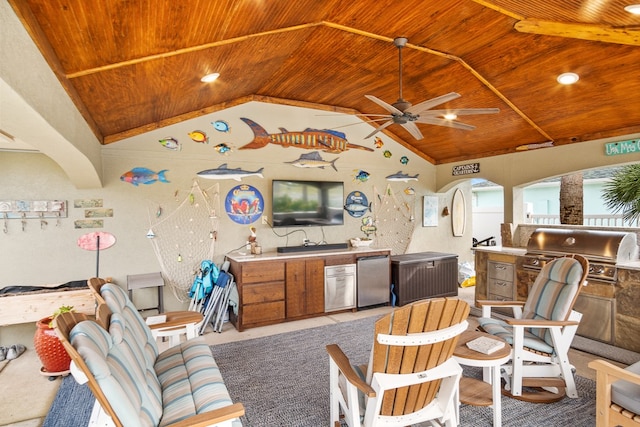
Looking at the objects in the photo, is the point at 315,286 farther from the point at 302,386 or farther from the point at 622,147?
the point at 622,147

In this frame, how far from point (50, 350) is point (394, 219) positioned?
5.31 metres

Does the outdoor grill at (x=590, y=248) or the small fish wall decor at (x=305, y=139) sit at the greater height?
the small fish wall decor at (x=305, y=139)

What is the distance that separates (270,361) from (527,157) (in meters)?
4.90

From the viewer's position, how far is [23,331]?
409cm

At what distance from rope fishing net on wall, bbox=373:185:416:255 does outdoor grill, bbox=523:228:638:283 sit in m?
2.33

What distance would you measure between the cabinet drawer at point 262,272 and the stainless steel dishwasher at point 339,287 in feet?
2.41

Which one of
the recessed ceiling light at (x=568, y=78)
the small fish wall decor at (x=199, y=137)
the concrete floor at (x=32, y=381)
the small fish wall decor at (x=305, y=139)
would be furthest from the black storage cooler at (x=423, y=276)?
the small fish wall decor at (x=199, y=137)

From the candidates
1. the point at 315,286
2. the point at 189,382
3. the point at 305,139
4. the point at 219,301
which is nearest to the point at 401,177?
the point at 305,139

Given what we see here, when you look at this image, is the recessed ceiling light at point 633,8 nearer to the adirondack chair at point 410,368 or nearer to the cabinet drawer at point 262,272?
the adirondack chair at point 410,368

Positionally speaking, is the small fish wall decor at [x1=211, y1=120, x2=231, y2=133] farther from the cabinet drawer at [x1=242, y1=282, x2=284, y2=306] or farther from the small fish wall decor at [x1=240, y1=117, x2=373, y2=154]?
the cabinet drawer at [x1=242, y1=282, x2=284, y2=306]

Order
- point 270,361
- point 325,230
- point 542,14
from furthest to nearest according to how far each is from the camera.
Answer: point 325,230 < point 270,361 < point 542,14

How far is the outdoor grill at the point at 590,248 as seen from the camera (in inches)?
156

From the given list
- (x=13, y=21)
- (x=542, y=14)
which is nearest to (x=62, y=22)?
(x=13, y=21)

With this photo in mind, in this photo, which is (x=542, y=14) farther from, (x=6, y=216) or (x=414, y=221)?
(x=6, y=216)
